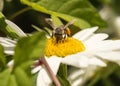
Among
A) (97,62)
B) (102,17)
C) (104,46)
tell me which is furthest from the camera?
(102,17)

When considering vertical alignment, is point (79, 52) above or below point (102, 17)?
above

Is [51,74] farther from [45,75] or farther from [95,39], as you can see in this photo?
[95,39]

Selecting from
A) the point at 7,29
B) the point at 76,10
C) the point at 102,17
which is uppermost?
the point at 7,29

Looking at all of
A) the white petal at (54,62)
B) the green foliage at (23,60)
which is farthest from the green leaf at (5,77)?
the white petal at (54,62)

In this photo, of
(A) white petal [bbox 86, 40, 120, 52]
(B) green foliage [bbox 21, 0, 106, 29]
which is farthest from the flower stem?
(B) green foliage [bbox 21, 0, 106, 29]

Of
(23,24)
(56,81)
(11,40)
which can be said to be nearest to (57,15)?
(11,40)

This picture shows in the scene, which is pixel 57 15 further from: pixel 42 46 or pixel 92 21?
pixel 42 46

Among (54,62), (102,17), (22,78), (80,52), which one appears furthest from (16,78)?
(102,17)

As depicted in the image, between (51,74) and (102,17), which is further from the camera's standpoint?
(102,17)
